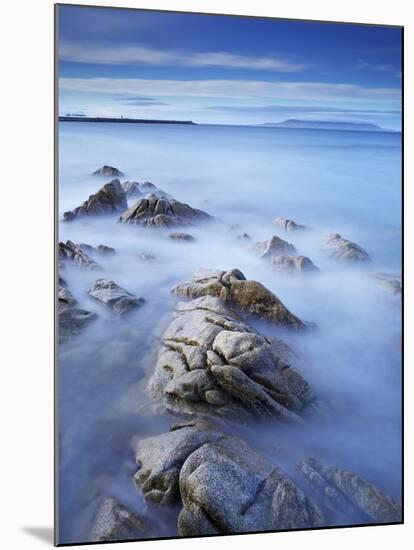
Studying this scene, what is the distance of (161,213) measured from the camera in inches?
171

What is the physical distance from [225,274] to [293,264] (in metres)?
0.36

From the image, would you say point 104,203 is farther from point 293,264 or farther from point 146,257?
point 293,264

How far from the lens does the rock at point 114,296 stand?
418 centimetres

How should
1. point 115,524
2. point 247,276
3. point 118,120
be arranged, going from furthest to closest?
point 247,276
point 118,120
point 115,524

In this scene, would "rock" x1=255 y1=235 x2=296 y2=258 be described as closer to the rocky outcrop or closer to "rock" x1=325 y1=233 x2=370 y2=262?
"rock" x1=325 y1=233 x2=370 y2=262

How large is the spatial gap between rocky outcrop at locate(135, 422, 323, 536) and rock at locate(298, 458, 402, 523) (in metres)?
0.11

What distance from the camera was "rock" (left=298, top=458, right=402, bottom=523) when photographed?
4.23 metres

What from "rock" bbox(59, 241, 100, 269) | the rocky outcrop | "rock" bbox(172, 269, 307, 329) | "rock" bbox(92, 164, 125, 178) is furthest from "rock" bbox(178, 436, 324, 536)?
"rock" bbox(92, 164, 125, 178)

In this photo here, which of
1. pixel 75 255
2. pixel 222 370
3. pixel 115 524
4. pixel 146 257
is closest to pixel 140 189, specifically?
pixel 146 257

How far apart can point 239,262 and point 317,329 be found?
505 mm

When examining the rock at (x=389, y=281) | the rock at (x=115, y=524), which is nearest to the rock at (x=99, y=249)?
the rock at (x=115, y=524)

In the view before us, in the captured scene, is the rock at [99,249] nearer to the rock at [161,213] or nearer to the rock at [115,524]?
the rock at [161,213]

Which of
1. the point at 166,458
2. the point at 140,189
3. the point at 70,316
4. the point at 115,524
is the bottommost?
the point at 115,524

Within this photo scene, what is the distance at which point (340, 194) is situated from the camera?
4.53 metres
